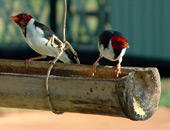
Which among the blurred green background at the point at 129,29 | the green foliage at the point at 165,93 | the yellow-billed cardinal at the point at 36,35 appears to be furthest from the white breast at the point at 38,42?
the blurred green background at the point at 129,29

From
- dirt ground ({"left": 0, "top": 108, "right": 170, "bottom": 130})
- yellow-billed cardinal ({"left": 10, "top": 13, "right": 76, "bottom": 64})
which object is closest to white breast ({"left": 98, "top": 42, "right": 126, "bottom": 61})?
yellow-billed cardinal ({"left": 10, "top": 13, "right": 76, "bottom": 64})

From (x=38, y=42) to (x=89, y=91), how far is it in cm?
139

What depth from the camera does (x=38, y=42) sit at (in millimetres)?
4445

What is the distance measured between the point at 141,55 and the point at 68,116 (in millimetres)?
3758

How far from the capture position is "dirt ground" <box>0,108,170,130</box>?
8.05 meters

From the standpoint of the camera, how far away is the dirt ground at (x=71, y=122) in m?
8.05

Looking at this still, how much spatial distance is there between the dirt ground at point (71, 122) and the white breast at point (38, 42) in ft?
12.0

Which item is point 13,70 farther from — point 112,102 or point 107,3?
point 107,3

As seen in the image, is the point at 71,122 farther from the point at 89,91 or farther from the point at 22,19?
the point at 89,91

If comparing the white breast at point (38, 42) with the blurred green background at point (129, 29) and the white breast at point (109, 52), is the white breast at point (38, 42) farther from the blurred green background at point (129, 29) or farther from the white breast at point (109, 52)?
the blurred green background at point (129, 29)

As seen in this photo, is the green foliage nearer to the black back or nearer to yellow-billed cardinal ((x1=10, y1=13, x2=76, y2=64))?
yellow-billed cardinal ((x1=10, y1=13, x2=76, y2=64))

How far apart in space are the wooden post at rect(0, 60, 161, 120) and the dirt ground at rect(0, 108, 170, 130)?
14.6 ft

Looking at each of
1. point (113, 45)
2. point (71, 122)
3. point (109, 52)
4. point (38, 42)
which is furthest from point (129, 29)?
point (113, 45)

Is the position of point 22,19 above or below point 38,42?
→ above
